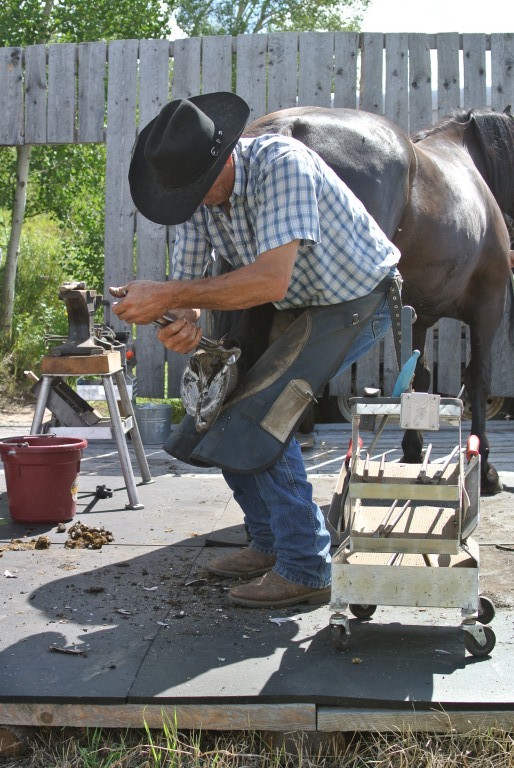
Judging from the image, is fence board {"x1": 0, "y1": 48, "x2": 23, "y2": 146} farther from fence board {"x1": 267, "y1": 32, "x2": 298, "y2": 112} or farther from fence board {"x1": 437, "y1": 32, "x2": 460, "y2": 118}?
fence board {"x1": 437, "y1": 32, "x2": 460, "y2": 118}

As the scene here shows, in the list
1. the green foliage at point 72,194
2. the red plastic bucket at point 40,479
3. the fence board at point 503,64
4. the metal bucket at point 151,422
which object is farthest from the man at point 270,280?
the green foliage at point 72,194

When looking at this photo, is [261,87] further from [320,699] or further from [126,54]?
[320,699]

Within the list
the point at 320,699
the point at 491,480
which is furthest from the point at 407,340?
the point at 491,480

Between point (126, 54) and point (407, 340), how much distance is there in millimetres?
4875

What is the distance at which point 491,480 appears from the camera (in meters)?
4.99

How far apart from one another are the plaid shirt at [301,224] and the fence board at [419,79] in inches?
161

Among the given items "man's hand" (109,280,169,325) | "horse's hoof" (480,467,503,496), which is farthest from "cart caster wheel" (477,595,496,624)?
"horse's hoof" (480,467,503,496)

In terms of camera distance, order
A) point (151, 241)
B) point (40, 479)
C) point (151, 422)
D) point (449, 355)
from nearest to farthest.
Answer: point (40, 479) → point (151, 422) → point (151, 241) → point (449, 355)

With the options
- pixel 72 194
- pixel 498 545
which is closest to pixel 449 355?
pixel 498 545

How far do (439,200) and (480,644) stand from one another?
8.48ft

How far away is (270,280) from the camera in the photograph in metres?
2.88

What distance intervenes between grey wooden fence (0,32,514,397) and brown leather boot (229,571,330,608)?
4.07m

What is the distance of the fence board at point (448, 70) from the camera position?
6.96m

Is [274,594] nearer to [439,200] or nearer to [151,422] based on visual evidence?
[439,200]
